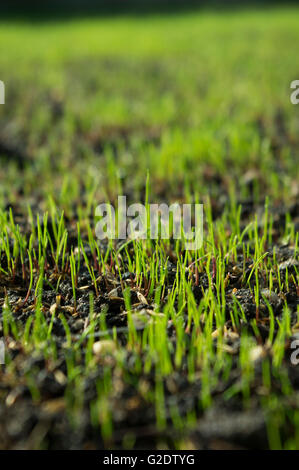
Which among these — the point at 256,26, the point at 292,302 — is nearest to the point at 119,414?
the point at 292,302

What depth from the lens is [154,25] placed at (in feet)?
28.2

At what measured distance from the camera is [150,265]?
1448 millimetres

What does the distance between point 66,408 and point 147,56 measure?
17.2 feet

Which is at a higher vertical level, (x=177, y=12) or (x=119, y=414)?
(x=177, y=12)

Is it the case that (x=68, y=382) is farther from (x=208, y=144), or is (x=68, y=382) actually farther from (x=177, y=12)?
(x=177, y=12)

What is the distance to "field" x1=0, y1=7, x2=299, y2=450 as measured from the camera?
101 cm

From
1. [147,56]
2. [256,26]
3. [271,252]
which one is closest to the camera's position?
[271,252]

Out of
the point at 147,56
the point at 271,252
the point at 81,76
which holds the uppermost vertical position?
the point at 147,56

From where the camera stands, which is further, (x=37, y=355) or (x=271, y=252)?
(x=271, y=252)

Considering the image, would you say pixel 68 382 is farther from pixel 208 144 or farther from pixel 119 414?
pixel 208 144

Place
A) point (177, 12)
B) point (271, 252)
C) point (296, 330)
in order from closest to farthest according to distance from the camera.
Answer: point (296, 330)
point (271, 252)
point (177, 12)

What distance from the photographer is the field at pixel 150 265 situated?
1.01 metres

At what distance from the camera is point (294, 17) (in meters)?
8.75

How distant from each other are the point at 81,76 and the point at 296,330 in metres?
4.08
